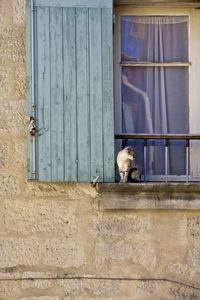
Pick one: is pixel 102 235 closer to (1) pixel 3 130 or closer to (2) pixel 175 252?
(2) pixel 175 252

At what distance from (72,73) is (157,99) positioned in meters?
0.74

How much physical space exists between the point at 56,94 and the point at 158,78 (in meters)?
0.85

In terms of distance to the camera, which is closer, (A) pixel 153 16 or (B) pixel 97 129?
(B) pixel 97 129

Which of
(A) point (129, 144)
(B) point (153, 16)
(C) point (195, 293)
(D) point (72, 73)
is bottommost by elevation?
(C) point (195, 293)

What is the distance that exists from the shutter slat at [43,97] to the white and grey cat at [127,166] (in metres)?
0.48

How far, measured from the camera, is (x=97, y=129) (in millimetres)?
5871

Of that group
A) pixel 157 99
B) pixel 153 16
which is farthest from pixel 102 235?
pixel 153 16

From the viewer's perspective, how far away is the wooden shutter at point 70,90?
5.84m

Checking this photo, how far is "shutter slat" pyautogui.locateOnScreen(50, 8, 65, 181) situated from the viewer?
5836mm

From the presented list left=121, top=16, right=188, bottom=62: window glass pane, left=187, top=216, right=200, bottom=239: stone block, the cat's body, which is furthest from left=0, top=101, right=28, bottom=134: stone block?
left=187, top=216, right=200, bottom=239: stone block

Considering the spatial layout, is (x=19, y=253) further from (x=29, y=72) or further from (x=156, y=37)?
(x=156, y=37)

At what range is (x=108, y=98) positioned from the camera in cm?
589

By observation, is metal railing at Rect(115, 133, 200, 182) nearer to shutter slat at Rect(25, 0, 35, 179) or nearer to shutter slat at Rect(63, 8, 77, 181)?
shutter slat at Rect(63, 8, 77, 181)

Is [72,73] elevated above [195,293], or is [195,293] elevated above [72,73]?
[72,73]
